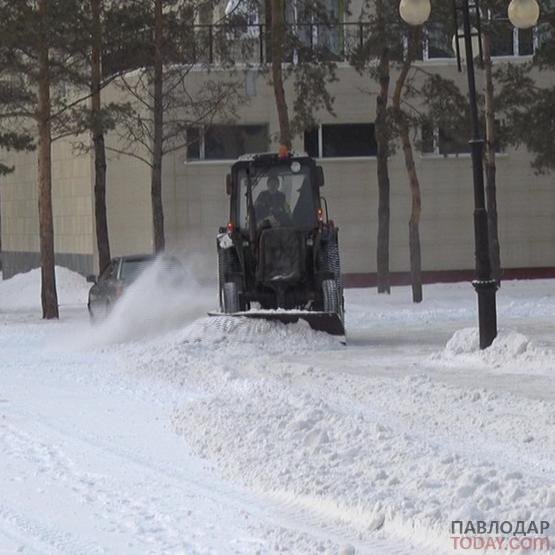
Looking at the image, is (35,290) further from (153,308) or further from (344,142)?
(153,308)

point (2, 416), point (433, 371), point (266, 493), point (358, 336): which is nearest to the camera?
point (266, 493)

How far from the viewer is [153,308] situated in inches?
933

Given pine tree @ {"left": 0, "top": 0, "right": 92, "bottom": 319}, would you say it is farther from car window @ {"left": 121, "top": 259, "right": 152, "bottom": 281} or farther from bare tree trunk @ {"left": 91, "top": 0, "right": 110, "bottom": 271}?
car window @ {"left": 121, "top": 259, "right": 152, "bottom": 281}

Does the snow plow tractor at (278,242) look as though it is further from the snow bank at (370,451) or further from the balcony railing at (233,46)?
the balcony railing at (233,46)

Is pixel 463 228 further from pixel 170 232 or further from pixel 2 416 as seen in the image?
pixel 2 416

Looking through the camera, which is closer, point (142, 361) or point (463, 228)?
point (142, 361)

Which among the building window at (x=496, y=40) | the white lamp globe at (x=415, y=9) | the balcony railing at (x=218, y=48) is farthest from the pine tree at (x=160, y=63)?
the white lamp globe at (x=415, y=9)

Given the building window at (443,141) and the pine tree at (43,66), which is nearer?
the pine tree at (43,66)

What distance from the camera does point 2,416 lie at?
45.2 ft

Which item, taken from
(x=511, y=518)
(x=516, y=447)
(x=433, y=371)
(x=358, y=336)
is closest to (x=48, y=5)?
(x=358, y=336)

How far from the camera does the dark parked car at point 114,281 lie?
2673 centimetres

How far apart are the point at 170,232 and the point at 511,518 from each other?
31.2 metres

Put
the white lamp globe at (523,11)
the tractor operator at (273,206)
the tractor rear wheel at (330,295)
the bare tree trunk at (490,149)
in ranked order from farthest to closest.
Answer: the bare tree trunk at (490,149) < the tractor operator at (273,206) < the tractor rear wheel at (330,295) < the white lamp globe at (523,11)

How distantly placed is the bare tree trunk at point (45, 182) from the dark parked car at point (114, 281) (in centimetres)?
289
